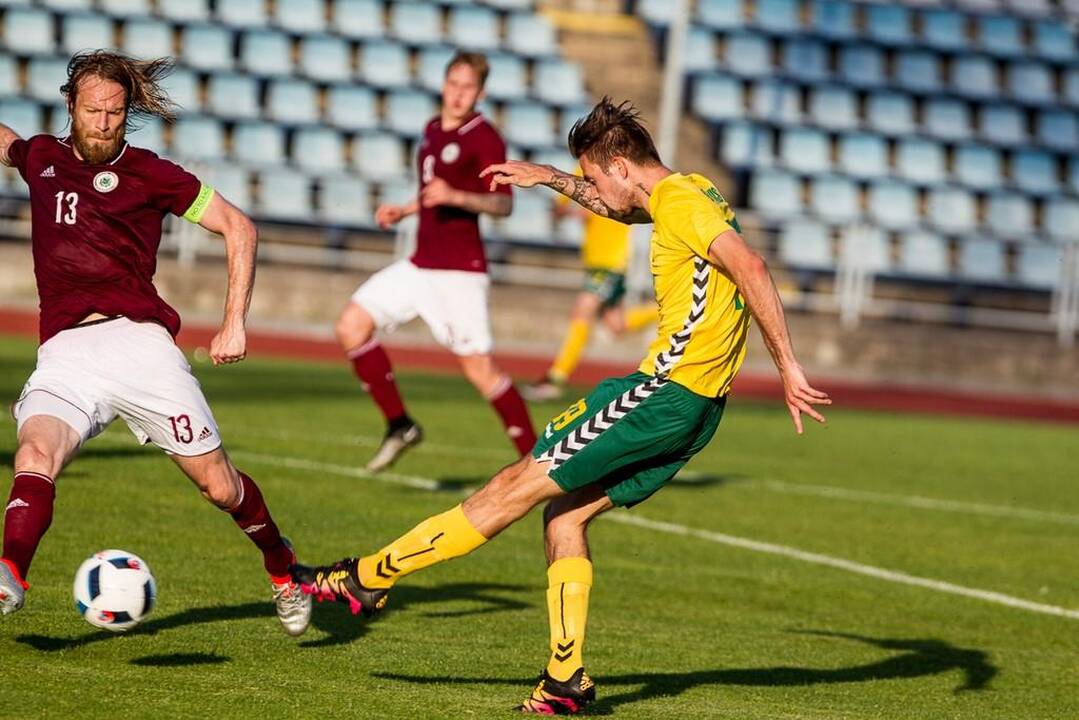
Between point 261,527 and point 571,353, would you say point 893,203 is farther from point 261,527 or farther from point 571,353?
point 261,527

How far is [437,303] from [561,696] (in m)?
5.37

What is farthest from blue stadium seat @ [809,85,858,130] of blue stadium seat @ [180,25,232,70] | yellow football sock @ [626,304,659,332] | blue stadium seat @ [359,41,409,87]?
blue stadium seat @ [180,25,232,70]

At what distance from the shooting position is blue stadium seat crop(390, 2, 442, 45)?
26141 mm

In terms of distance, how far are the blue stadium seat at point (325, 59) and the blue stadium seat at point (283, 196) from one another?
2.02 meters

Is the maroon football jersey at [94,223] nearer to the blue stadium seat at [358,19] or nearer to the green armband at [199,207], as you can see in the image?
the green armband at [199,207]

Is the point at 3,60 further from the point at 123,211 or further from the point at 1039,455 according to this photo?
the point at 123,211

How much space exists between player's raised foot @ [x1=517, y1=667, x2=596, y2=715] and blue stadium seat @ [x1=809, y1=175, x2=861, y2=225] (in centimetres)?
2094

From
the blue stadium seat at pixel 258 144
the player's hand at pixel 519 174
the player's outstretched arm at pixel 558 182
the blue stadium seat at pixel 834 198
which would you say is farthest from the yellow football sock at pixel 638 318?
the player's hand at pixel 519 174

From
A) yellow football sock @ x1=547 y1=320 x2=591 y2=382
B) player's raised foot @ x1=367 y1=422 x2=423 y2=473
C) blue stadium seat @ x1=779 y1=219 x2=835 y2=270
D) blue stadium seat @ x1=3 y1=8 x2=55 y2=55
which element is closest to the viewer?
player's raised foot @ x1=367 y1=422 x2=423 y2=473

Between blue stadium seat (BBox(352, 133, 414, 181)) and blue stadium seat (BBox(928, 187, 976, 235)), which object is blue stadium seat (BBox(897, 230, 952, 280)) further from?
blue stadium seat (BBox(352, 133, 414, 181))

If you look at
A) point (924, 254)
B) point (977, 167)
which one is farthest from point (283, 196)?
point (977, 167)

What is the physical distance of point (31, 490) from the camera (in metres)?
5.73

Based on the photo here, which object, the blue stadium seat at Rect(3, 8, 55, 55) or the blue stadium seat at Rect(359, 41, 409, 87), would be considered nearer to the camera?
the blue stadium seat at Rect(3, 8, 55, 55)

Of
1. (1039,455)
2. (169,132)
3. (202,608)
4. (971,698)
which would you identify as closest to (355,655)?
(202,608)
